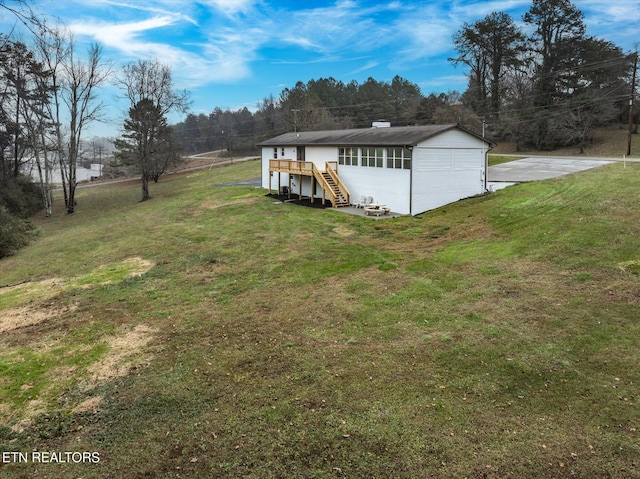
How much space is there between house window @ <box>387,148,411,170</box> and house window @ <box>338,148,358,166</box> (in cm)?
283

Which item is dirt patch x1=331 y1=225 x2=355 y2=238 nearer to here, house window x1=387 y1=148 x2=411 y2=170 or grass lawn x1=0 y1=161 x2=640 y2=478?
grass lawn x1=0 y1=161 x2=640 y2=478

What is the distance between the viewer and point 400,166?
870 inches

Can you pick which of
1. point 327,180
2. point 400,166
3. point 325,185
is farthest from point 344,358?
point 327,180

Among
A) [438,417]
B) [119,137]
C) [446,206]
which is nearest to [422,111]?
[446,206]

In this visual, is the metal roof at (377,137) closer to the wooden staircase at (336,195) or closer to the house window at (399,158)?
the house window at (399,158)

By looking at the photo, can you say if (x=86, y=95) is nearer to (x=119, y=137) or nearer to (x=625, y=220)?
(x=119, y=137)

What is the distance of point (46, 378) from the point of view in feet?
24.3

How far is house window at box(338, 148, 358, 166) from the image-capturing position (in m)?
25.2

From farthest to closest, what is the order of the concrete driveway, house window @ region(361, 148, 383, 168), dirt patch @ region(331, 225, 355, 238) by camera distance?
the concrete driveway < house window @ region(361, 148, 383, 168) < dirt patch @ region(331, 225, 355, 238)

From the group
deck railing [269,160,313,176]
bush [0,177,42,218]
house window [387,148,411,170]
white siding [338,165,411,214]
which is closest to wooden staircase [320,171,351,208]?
white siding [338,165,411,214]

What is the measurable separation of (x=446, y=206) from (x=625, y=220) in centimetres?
968

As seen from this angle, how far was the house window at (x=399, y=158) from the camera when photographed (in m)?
21.6

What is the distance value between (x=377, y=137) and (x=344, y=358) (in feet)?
62.8

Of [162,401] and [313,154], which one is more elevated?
[313,154]
